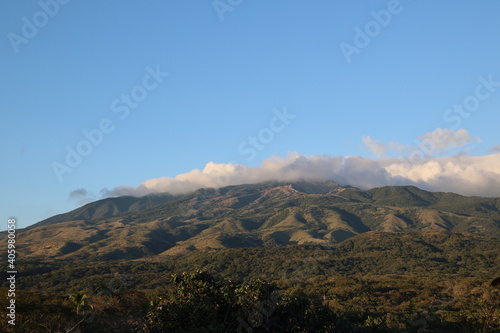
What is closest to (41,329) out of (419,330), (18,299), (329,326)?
(18,299)

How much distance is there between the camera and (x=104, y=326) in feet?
140

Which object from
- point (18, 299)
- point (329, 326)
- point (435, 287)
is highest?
point (18, 299)

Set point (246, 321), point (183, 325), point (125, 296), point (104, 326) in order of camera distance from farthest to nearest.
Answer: point (125, 296) → point (104, 326) → point (246, 321) → point (183, 325)

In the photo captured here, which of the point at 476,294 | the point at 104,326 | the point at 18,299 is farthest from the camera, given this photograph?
the point at 476,294

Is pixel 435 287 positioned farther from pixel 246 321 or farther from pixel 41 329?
pixel 41 329

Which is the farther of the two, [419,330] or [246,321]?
[419,330]

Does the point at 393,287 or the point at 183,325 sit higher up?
the point at 183,325

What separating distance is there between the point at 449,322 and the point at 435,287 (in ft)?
238

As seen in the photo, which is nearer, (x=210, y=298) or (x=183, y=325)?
(x=183, y=325)

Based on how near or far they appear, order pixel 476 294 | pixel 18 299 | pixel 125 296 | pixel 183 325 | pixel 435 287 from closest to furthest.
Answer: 1. pixel 183 325
2. pixel 18 299
3. pixel 125 296
4. pixel 476 294
5. pixel 435 287

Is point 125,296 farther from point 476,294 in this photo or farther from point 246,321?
point 476,294

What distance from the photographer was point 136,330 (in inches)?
1454

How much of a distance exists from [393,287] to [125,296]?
343ft

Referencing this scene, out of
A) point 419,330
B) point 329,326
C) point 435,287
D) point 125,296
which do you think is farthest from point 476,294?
point 125,296
